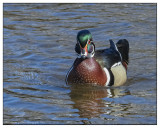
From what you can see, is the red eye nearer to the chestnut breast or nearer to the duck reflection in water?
the chestnut breast

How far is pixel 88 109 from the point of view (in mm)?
8070

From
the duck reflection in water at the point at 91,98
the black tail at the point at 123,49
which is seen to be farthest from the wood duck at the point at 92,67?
the black tail at the point at 123,49

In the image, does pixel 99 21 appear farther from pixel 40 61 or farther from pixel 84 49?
pixel 84 49

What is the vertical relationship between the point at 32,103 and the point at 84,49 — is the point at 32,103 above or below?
below

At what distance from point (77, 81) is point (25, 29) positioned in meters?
5.41

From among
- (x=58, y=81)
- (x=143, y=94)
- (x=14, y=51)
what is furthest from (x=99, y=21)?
(x=143, y=94)

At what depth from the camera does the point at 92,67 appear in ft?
30.0

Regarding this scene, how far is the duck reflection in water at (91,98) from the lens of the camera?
790 cm

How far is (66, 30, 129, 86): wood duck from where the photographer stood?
8969 millimetres

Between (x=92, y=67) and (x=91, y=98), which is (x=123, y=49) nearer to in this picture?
A: (x=92, y=67)

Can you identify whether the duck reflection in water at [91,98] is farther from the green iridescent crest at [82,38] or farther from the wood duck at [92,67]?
the green iridescent crest at [82,38]

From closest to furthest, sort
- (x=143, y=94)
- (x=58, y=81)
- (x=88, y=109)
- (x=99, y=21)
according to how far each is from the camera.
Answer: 1. (x=88, y=109)
2. (x=143, y=94)
3. (x=58, y=81)
4. (x=99, y=21)

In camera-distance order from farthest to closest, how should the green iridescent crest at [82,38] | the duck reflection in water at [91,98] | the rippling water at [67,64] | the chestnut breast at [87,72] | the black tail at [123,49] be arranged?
the black tail at [123,49] < the chestnut breast at [87,72] < the green iridescent crest at [82,38] < the duck reflection in water at [91,98] < the rippling water at [67,64]

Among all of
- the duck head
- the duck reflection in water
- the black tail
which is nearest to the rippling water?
the duck reflection in water
